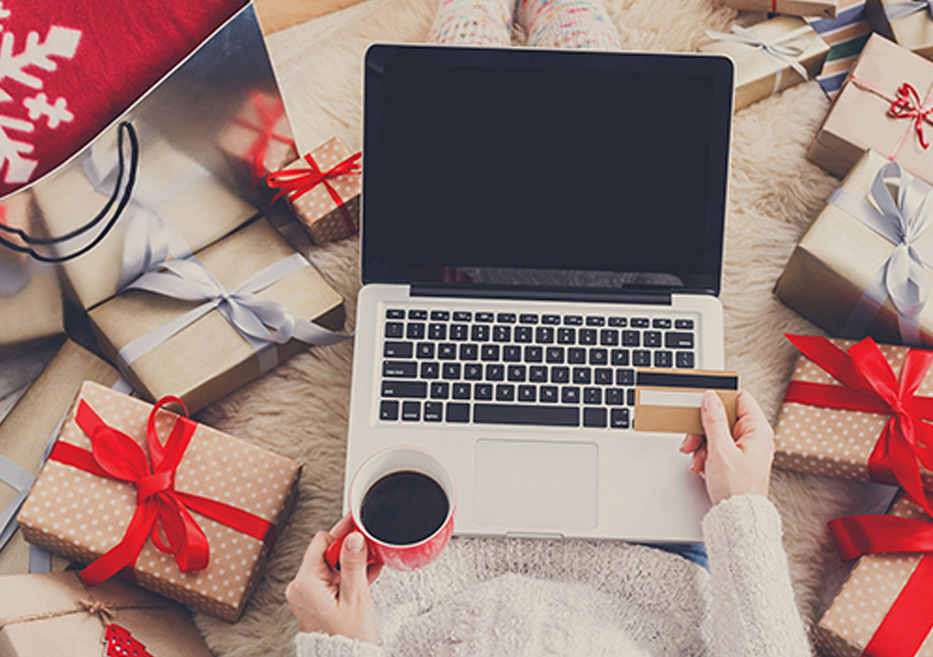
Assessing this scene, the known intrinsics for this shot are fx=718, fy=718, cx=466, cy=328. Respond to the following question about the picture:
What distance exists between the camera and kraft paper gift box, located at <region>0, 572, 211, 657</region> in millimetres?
692

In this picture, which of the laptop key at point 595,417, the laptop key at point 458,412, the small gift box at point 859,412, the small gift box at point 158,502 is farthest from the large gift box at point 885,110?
the small gift box at point 158,502

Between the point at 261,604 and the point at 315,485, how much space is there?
16cm

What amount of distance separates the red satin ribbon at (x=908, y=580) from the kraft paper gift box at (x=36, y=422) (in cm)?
93

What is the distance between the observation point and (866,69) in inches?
38.8

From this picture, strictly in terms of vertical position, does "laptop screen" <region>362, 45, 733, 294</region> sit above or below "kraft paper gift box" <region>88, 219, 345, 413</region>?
above

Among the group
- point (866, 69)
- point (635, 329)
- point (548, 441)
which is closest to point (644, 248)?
point (635, 329)

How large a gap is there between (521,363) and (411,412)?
13cm

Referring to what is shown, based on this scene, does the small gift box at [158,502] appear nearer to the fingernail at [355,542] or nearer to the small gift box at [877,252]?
the fingernail at [355,542]

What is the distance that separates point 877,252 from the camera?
2.89ft

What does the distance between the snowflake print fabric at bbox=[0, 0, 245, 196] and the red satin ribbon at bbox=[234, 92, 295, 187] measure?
10cm

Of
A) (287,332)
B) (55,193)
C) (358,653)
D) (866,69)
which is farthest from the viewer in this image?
(866,69)

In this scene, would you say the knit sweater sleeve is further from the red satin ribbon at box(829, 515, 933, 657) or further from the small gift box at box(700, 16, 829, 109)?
the small gift box at box(700, 16, 829, 109)

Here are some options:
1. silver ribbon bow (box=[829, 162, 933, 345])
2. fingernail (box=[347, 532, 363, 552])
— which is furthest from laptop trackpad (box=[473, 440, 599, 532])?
silver ribbon bow (box=[829, 162, 933, 345])

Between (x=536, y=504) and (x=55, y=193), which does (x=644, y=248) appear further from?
(x=55, y=193)
